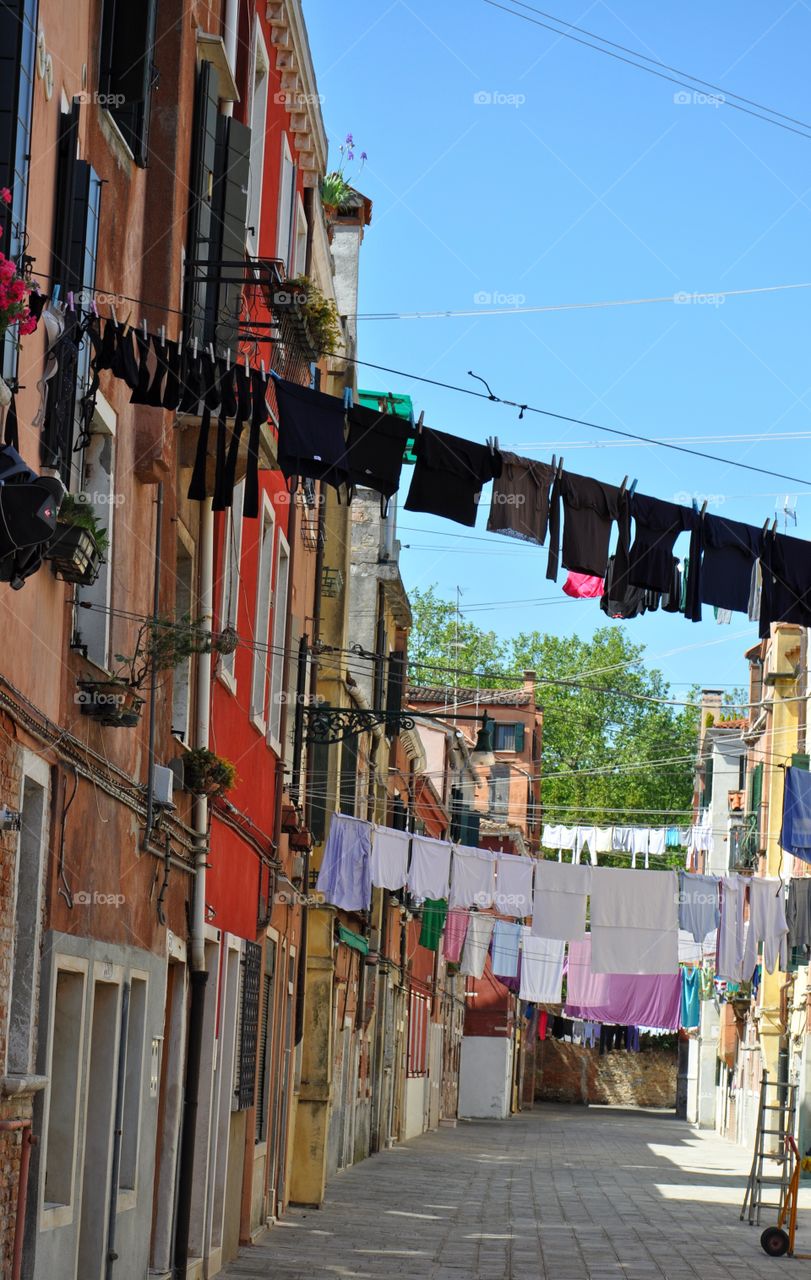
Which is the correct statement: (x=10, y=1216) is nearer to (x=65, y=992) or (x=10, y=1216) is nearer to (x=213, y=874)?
(x=65, y=992)

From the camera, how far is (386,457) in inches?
426

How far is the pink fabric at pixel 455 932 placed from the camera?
42.5 m

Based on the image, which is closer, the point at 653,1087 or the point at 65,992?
the point at 65,992

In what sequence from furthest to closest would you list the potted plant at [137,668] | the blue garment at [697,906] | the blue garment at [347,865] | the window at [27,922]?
1. the blue garment at [697,906]
2. the blue garment at [347,865]
3. the potted plant at [137,668]
4. the window at [27,922]

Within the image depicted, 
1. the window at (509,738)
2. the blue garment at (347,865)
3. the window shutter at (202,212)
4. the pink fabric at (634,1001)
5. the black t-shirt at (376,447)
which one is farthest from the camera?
the window at (509,738)

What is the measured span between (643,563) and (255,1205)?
8.53 metres

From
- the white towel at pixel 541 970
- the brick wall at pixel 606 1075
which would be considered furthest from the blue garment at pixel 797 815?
the brick wall at pixel 606 1075

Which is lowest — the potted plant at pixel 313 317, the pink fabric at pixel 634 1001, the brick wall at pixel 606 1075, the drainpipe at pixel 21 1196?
the brick wall at pixel 606 1075

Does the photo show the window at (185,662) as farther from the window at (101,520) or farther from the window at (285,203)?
the window at (285,203)

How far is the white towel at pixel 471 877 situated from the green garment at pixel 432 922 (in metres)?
11.8

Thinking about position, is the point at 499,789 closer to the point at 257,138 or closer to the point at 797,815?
the point at 797,815

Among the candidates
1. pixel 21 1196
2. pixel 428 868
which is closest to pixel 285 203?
pixel 21 1196

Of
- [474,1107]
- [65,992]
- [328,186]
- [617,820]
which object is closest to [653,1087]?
[617,820]

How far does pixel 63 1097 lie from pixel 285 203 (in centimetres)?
1101
